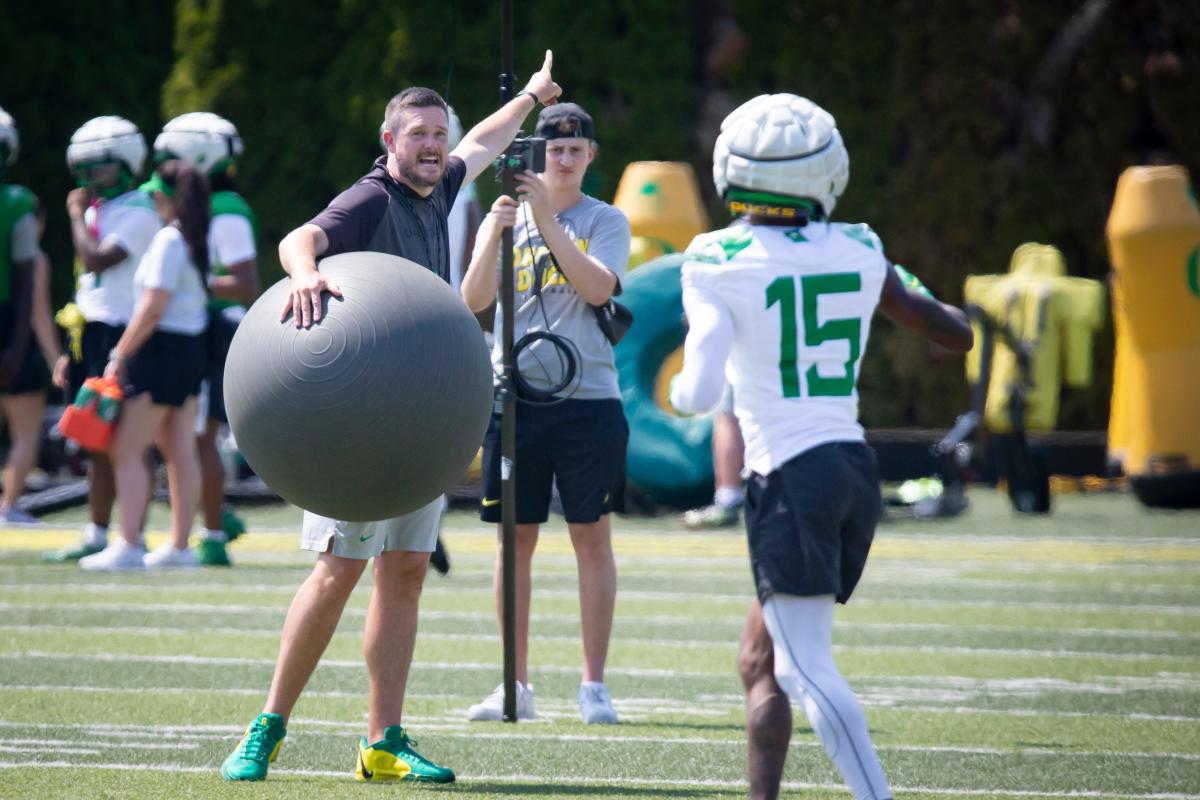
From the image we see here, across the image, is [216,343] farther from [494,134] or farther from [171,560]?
[494,134]

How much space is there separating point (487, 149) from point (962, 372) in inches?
554

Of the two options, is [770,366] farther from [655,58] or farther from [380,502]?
[655,58]

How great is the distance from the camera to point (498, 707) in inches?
293

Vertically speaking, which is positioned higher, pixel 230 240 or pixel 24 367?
pixel 230 240

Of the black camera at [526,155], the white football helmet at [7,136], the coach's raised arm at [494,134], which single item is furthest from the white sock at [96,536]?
the coach's raised arm at [494,134]

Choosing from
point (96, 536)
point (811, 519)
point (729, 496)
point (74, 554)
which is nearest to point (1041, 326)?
point (729, 496)

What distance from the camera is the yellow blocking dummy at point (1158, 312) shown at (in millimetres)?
17031

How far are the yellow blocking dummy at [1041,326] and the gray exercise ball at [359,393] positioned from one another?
12.3 metres

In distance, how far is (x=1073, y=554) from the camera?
1336cm

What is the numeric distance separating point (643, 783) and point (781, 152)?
2064 mm

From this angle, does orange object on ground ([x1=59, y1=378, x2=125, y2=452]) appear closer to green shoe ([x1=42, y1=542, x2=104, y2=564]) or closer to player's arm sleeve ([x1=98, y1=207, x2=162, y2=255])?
player's arm sleeve ([x1=98, y1=207, x2=162, y2=255])

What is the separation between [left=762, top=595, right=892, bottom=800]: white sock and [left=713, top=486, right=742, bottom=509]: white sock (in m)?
10.0

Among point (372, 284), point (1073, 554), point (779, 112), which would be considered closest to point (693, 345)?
point (779, 112)

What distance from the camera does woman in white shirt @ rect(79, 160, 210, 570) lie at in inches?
448
